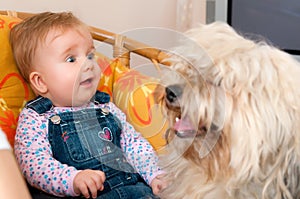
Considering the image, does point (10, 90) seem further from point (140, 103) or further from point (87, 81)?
point (140, 103)

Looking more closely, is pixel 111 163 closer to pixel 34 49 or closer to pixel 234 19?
pixel 34 49

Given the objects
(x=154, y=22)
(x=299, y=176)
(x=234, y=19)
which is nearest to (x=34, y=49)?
(x=299, y=176)

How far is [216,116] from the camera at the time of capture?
85 cm

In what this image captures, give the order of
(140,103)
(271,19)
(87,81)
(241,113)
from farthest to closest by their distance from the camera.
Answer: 1. (271,19)
2. (140,103)
3. (87,81)
4. (241,113)

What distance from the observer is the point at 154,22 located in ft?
7.43

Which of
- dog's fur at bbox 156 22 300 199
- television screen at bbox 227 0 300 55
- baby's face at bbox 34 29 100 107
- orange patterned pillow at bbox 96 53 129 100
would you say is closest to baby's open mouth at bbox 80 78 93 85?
baby's face at bbox 34 29 100 107

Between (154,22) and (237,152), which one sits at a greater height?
(237,152)

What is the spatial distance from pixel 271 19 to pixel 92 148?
0.92m

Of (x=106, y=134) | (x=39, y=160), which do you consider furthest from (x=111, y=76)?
(x=39, y=160)

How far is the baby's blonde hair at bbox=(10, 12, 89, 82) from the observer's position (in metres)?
1.25

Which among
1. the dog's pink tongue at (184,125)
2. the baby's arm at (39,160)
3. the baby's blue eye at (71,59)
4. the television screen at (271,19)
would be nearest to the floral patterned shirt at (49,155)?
the baby's arm at (39,160)

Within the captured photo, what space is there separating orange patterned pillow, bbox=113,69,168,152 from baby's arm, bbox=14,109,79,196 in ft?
0.70

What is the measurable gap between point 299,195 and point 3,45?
848 mm

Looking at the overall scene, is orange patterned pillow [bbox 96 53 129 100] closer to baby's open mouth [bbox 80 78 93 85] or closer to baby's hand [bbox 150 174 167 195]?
baby's open mouth [bbox 80 78 93 85]
